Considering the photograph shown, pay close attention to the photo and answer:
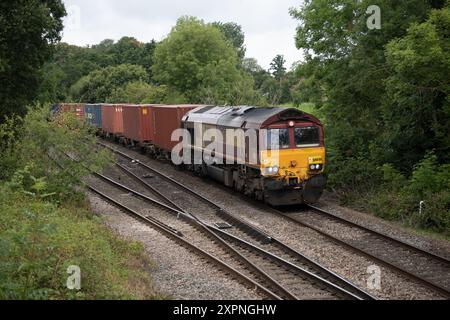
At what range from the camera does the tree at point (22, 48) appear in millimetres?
20609

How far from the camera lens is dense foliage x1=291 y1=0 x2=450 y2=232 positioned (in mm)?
15797

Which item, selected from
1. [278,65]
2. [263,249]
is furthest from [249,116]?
[278,65]

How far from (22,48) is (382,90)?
14.2 meters

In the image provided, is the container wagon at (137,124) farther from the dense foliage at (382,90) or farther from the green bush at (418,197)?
the green bush at (418,197)

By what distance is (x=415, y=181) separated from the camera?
17.3 meters

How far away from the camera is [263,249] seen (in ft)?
45.3

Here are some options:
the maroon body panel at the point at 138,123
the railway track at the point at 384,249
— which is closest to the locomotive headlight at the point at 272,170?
the railway track at the point at 384,249

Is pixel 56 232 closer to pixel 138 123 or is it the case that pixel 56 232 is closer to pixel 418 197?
pixel 418 197

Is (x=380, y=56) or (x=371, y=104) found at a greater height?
(x=380, y=56)

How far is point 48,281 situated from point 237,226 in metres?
7.96

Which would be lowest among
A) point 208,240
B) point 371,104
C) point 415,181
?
point 208,240
